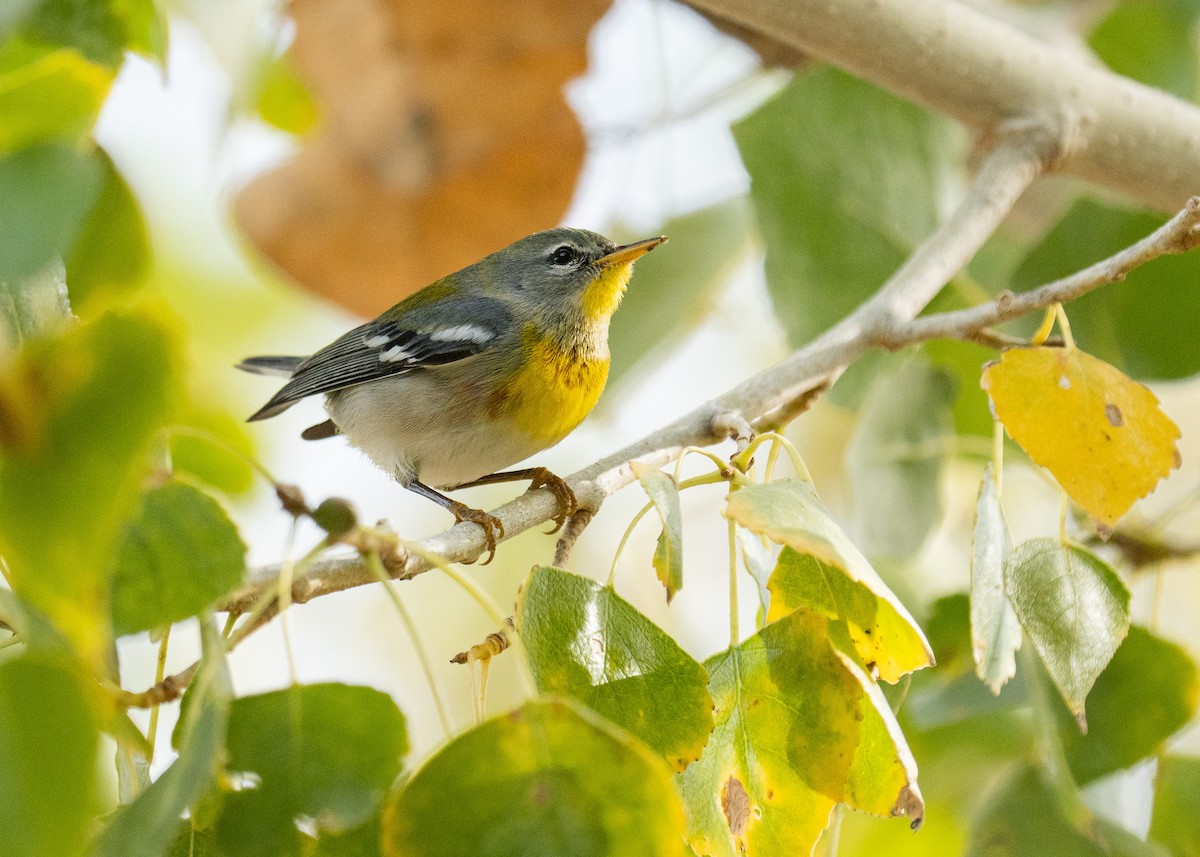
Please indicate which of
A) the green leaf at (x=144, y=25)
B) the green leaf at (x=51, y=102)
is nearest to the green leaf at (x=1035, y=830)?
the green leaf at (x=51, y=102)

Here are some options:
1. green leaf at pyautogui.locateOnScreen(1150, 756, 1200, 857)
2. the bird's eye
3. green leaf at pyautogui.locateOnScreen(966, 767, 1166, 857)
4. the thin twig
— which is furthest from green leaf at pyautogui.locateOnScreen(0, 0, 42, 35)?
the bird's eye

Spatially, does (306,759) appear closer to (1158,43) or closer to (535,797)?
(535,797)

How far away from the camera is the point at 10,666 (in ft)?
2.89

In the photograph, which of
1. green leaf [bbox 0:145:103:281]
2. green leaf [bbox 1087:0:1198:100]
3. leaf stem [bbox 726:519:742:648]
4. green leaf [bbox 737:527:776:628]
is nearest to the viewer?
green leaf [bbox 0:145:103:281]

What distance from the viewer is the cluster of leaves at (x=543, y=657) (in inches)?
33.8

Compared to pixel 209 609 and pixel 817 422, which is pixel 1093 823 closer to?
pixel 209 609

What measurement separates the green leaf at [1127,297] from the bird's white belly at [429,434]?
1305 millimetres

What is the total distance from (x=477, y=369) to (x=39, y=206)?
200 centimetres

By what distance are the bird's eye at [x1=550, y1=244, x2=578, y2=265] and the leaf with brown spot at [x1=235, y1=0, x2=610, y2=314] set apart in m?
0.18

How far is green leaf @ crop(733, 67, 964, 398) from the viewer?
2.70m

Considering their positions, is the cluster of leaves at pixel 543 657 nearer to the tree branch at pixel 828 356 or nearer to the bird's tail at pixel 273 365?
the tree branch at pixel 828 356

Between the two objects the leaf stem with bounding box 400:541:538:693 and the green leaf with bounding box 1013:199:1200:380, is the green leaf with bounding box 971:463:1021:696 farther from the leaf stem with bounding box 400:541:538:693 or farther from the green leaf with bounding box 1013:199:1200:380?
the green leaf with bounding box 1013:199:1200:380

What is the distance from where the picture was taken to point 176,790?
1036 mm

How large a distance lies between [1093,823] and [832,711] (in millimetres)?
912
